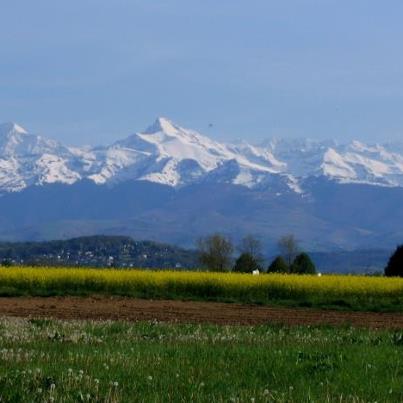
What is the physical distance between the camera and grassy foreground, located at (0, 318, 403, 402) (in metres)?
11.4

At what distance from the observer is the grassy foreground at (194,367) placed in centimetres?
1141

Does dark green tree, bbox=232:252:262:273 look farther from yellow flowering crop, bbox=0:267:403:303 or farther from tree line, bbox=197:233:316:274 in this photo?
yellow flowering crop, bbox=0:267:403:303

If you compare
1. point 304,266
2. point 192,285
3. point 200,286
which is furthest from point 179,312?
point 304,266

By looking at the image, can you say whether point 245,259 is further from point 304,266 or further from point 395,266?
point 395,266

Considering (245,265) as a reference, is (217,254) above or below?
above

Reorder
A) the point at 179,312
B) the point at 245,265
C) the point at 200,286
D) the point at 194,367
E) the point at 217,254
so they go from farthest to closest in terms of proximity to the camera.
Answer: the point at 217,254 → the point at 245,265 → the point at 200,286 → the point at 179,312 → the point at 194,367

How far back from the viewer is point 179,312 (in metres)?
36.9

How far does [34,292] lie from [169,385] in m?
37.6

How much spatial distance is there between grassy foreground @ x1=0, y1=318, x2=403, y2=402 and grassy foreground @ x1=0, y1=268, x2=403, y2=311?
2834 centimetres

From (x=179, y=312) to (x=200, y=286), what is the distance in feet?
50.5

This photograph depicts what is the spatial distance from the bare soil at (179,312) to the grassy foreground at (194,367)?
1112 cm

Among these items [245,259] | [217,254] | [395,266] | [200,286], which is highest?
[217,254]

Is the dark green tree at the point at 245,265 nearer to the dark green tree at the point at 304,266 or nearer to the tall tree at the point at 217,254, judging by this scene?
the dark green tree at the point at 304,266

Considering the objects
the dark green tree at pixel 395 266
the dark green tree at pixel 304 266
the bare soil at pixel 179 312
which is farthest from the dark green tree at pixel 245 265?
the bare soil at pixel 179 312
